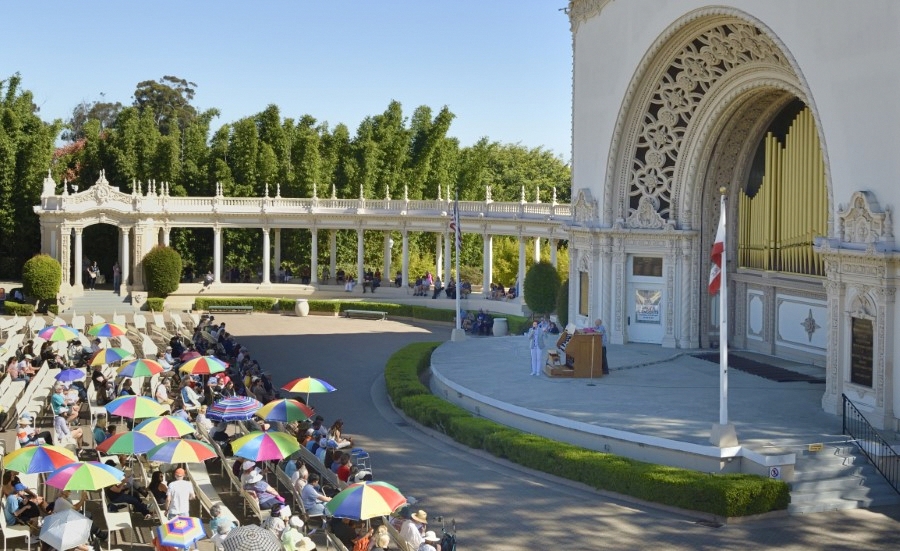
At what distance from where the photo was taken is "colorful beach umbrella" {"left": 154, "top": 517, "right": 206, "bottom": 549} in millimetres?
16469

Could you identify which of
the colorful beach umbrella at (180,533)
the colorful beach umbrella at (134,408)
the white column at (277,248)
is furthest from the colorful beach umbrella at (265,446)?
the white column at (277,248)

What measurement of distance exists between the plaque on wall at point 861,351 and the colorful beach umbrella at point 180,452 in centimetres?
1453

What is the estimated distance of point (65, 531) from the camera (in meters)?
15.9

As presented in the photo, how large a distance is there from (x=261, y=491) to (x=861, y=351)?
1394 cm

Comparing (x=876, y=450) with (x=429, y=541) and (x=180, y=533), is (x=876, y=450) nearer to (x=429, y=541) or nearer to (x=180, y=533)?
(x=429, y=541)

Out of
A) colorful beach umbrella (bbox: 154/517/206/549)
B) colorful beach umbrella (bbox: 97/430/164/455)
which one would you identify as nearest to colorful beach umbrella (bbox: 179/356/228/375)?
colorful beach umbrella (bbox: 97/430/164/455)

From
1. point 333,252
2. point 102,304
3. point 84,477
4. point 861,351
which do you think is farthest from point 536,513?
point 333,252

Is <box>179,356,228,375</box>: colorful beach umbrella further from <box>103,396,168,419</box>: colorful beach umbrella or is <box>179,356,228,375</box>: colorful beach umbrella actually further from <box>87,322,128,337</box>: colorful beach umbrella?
<box>87,322,128,337</box>: colorful beach umbrella

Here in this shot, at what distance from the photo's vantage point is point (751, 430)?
939 inches

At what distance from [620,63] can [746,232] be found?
721 cm

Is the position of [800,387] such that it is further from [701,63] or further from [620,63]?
[620,63]

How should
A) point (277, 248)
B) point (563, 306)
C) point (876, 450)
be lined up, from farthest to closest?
point (277, 248)
point (563, 306)
point (876, 450)

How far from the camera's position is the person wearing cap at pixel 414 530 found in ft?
54.7

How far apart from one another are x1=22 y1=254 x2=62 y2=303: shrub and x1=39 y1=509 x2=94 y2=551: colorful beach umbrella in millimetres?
44277
